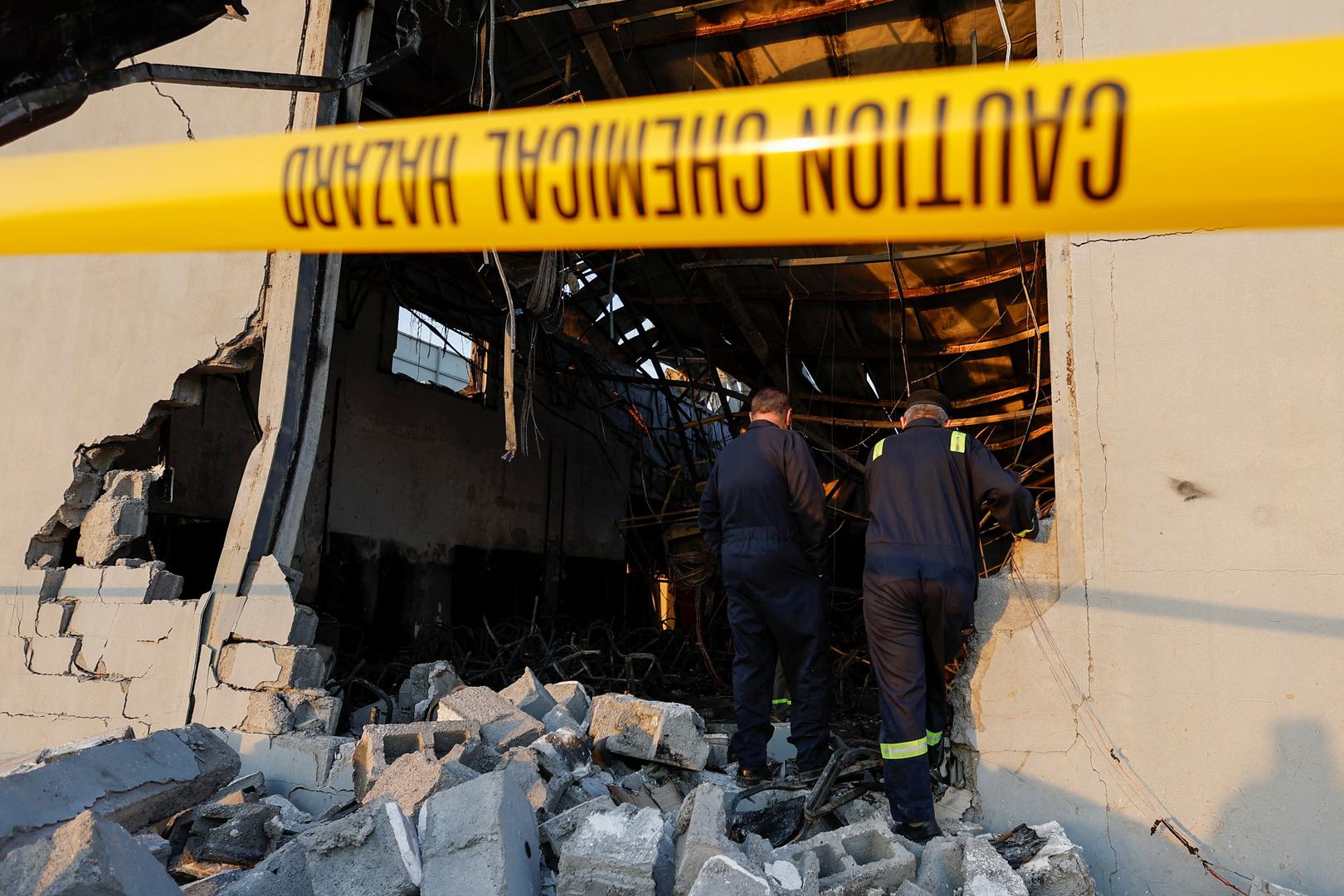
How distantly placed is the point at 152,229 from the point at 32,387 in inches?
216

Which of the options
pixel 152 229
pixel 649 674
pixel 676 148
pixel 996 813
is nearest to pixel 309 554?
pixel 649 674

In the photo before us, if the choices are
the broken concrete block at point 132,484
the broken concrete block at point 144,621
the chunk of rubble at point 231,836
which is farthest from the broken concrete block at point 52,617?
the chunk of rubble at point 231,836

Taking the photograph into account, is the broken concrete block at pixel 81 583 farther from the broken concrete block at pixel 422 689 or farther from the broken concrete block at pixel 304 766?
the broken concrete block at pixel 422 689

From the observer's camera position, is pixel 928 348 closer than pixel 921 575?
No

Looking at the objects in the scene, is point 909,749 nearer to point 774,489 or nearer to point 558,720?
point 774,489

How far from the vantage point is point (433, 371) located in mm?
11023

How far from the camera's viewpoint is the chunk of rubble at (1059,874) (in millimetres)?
2779

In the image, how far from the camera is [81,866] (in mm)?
2109

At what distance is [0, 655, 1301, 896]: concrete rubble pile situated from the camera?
2.54 meters

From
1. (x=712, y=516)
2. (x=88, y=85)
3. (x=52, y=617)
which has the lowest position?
(x=52, y=617)

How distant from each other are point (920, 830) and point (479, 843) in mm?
1537

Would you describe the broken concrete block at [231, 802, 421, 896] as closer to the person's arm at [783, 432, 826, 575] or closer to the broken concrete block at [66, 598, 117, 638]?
the person's arm at [783, 432, 826, 575]

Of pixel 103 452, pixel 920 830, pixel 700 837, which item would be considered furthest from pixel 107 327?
pixel 920 830

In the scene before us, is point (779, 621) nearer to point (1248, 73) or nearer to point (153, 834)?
point (153, 834)
